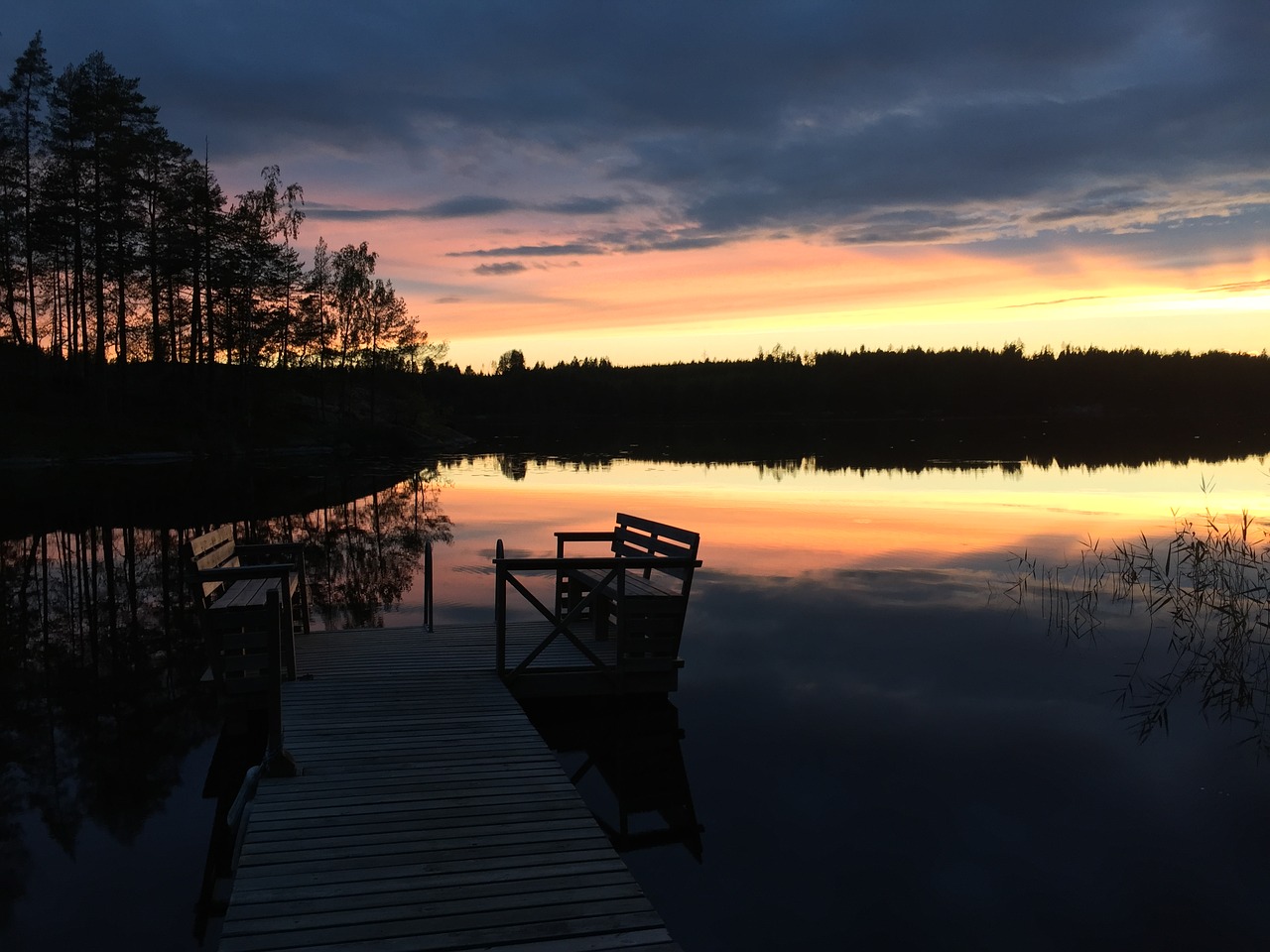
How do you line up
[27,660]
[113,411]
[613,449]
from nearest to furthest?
[27,660], [113,411], [613,449]

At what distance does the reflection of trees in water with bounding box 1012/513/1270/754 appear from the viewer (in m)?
11.0

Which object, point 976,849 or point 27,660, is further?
point 27,660

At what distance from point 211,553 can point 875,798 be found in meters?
7.61

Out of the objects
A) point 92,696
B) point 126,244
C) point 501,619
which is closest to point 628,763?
point 501,619

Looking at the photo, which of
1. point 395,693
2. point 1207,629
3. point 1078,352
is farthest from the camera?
point 1078,352

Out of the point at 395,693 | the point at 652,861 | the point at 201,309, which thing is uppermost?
the point at 201,309

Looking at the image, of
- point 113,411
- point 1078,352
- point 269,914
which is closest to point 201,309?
point 113,411

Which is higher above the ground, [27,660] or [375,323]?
[375,323]

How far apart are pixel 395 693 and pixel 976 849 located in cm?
564

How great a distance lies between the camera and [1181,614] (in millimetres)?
14742

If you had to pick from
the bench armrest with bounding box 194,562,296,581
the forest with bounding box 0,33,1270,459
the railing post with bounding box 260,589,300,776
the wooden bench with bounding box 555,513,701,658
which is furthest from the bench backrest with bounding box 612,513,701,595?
the forest with bounding box 0,33,1270,459

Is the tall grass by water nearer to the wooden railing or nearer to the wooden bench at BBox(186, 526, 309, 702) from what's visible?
the wooden railing

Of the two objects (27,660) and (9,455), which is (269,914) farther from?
(9,455)

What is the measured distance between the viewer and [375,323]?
73.6 m
